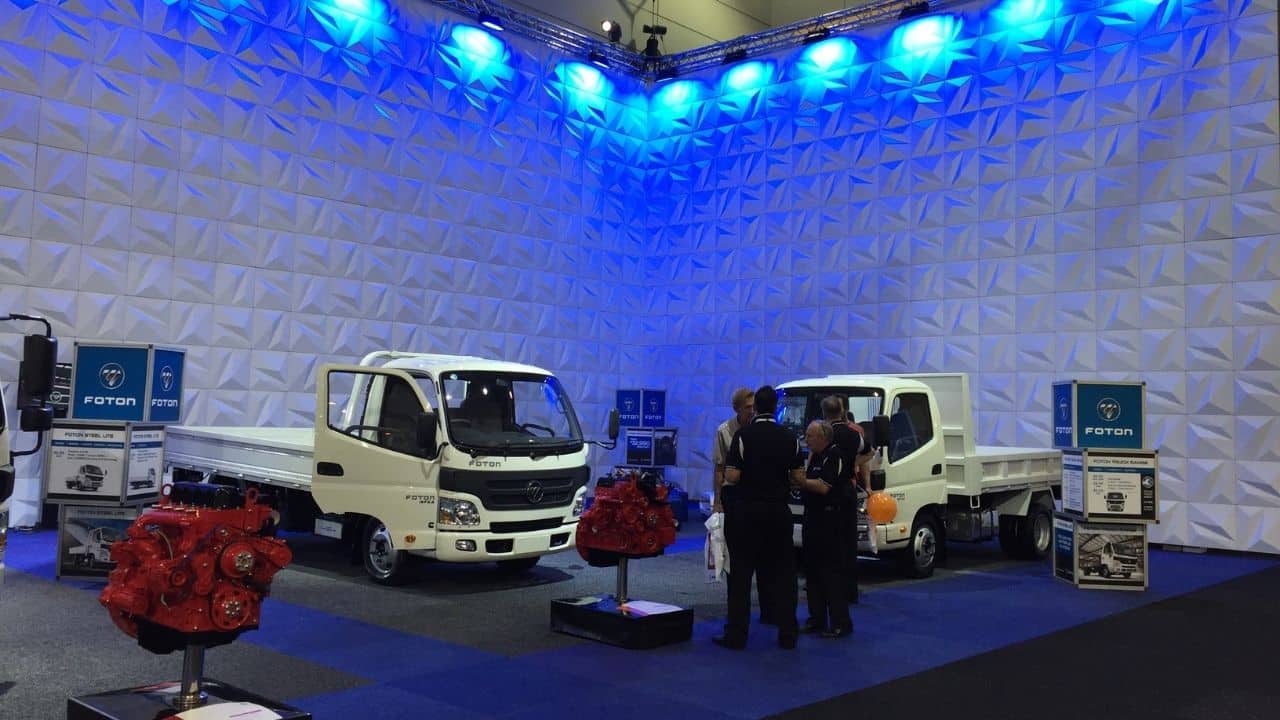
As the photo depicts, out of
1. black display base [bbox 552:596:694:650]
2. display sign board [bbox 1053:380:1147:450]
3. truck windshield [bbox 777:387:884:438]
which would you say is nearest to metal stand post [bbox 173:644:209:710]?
black display base [bbox 552:596:694:650]

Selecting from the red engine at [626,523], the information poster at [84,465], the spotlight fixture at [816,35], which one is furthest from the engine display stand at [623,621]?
the spotlight fixture at [816,35]

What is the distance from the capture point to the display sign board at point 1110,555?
9406 millimetres

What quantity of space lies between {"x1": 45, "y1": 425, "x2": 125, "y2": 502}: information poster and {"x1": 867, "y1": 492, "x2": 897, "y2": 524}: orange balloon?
6.50m

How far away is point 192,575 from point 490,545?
467cm

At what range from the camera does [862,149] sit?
15484 mm

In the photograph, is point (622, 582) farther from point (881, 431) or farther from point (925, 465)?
point (925, 465)

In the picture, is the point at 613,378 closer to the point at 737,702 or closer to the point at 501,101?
the point at 501,101

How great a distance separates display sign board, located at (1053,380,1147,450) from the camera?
31.5 feet

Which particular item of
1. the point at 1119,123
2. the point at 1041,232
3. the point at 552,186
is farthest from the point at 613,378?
the point at 1119,123

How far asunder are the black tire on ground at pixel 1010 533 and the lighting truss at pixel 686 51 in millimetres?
7786

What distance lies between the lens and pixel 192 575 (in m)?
4.07

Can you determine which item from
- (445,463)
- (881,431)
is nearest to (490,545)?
(445,463)

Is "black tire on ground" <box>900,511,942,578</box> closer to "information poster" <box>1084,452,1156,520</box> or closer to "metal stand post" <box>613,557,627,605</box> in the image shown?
"information poster" <box>1084,452,1156,520</box>

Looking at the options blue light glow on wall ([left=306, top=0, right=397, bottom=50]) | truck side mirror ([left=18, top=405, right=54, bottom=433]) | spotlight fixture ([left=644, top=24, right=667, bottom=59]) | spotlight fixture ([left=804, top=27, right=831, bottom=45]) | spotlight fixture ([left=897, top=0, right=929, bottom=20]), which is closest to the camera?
truck side mirror ([left=18, top=405, right=54, bottom=433])
